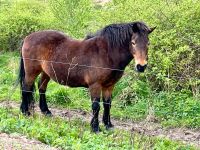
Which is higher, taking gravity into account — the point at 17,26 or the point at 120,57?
the point at 17,26

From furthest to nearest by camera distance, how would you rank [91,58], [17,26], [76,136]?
[17,26], [91,58], [76,136]

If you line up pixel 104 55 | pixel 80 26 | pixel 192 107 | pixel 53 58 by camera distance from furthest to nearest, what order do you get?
1. pixel 80 26
2. pixel 192 107
3. pixel 53 58
4. pixel 104 55

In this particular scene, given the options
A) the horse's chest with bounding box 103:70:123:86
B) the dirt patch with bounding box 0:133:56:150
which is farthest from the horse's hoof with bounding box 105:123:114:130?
the dirt patch with bounding box 0:133:56:150

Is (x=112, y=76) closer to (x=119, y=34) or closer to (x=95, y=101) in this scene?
(x=95, y=101)

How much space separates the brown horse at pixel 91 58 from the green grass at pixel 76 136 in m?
0.57

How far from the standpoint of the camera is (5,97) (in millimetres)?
10273

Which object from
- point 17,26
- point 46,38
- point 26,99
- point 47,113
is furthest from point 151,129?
point 17,26

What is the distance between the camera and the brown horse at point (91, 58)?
743 centimetres

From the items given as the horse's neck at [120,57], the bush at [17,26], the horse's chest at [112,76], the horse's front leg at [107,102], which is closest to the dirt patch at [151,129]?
the horse's front leg at [107,102]

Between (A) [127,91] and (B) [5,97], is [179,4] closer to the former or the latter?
(A) [127,91]

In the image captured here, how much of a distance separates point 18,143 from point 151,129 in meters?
3.38

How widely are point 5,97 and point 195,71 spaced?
461 cm

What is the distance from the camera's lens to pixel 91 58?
7750mm

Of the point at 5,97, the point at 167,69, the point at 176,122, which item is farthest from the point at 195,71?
the point at 5,97
